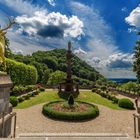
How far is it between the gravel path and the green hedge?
2241 centimetres

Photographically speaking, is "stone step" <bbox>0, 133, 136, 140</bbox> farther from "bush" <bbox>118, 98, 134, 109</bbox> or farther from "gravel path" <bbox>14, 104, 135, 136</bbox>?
"bush" <bbox>118, 98, 134, 109</bbox>

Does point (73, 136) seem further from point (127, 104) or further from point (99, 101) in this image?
point (99, 101)

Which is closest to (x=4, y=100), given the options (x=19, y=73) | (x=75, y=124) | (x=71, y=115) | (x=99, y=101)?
(x=75, y=124)

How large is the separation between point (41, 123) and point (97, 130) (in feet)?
18.7

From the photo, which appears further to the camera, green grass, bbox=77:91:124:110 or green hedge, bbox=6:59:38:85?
green hedge, bbox=6:59:38:85

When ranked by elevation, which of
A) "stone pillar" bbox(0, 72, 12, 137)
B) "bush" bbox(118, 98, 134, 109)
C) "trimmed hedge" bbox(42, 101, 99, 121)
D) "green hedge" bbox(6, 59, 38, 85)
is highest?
"green hedge" bbox(6, 59, 38, 85)

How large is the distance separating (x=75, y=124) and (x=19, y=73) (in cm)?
3121

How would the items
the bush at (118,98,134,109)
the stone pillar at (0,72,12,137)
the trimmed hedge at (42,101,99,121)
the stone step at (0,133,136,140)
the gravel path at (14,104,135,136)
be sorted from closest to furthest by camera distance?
the stone step at (0,133,136,140)
the stone pillar at (0,72,12,137)
the gravel path at (14,104,135,136)
the trimmed hedge at (42,101,99,121)
the bush at (118,98,134,109)

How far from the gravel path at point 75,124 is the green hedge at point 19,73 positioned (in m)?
22.4

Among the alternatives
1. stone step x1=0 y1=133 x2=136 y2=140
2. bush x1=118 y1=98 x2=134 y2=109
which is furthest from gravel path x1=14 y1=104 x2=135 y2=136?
bush x1=118 y1=98 x2=134 y2=109

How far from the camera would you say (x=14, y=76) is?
47.9 m

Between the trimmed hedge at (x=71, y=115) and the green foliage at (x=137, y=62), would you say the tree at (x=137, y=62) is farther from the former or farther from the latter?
the trimmed hedge at (x=71, y=115)

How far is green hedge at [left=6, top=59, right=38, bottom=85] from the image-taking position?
155 feet

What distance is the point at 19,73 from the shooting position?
50.1m
